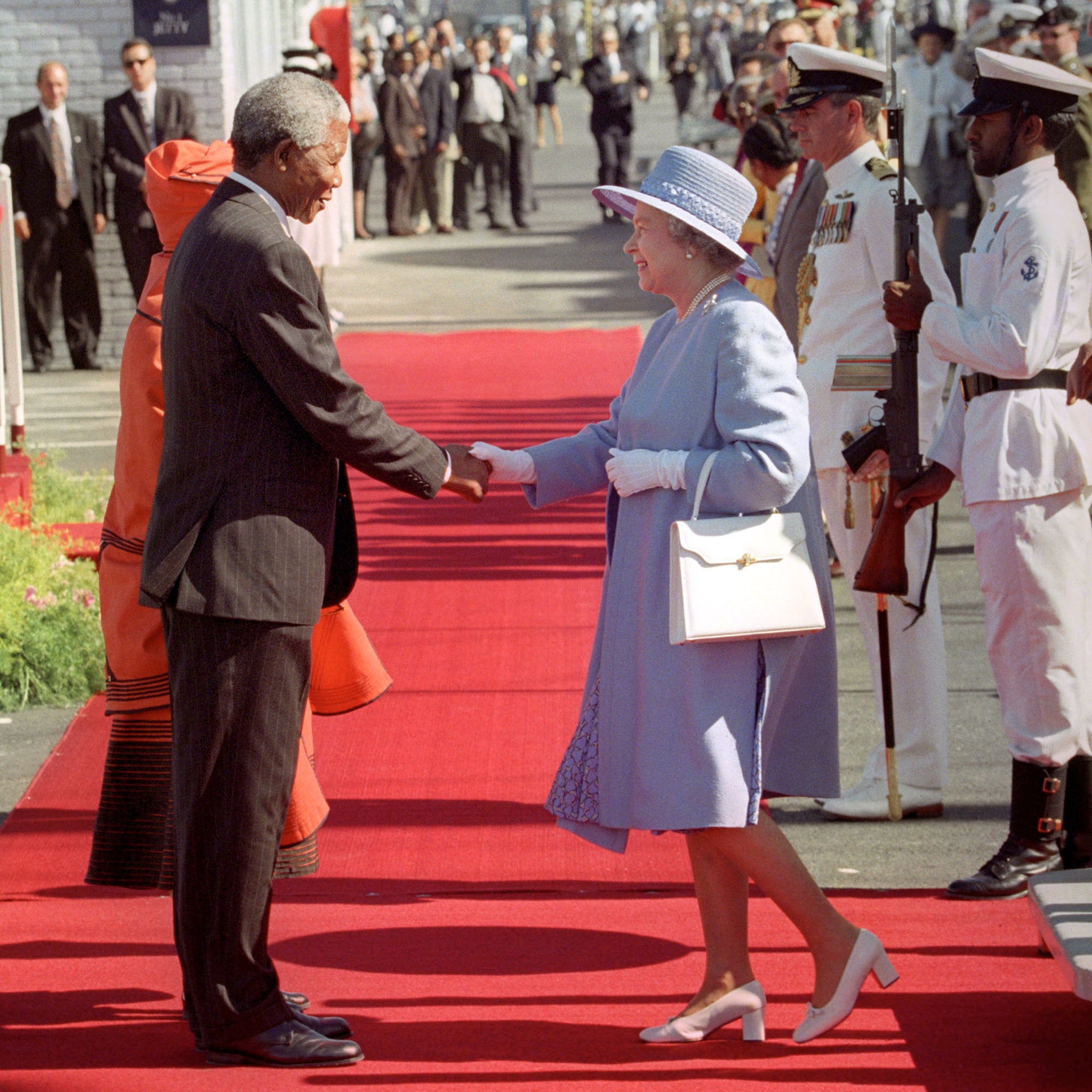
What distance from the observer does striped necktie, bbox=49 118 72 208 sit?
13672 mm

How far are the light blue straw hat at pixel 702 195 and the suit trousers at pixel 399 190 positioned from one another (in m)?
19.0

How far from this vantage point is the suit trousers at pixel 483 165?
22625 millimetres

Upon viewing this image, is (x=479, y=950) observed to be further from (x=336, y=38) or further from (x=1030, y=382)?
(x=336, y=38)

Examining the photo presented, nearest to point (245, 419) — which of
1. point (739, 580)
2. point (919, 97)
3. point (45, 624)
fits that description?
point (739, 580)

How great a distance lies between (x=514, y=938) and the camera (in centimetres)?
462

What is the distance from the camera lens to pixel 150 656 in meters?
4.65

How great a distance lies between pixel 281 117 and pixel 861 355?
7.52 ft

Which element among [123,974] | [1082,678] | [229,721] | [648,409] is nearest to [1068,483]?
[1082,678]

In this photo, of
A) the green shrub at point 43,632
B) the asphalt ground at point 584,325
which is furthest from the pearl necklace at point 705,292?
the green shrub at point 43,632

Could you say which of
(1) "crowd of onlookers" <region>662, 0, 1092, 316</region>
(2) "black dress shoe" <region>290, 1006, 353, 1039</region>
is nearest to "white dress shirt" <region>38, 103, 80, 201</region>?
(1) "crowd of onlookers" <region>662, 0, 1092, 316</region>

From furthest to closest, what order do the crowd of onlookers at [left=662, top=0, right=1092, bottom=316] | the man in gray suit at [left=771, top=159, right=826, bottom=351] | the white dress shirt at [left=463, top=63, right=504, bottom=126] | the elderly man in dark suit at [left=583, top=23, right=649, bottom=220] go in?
the elderly man in dark suit at [left=583, top=23, right=649, bottom=220], the white dress shirt at [left=463, top=63, right=504, bottom=126], the crowd of onlookers at [left=662, top=0, right=1092, bottom=316], the man in gray suit at [left=771, top=159, right=826, bottom=351]

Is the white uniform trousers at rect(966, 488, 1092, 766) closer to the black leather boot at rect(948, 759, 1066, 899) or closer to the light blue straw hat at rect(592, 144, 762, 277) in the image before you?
the black leather boot at rect(948, 759, 1066, 899)

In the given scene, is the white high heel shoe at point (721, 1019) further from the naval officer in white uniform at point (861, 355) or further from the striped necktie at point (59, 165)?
the striped necktie at point (59, 165)

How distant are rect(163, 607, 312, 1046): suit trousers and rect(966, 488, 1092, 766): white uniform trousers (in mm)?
1951
